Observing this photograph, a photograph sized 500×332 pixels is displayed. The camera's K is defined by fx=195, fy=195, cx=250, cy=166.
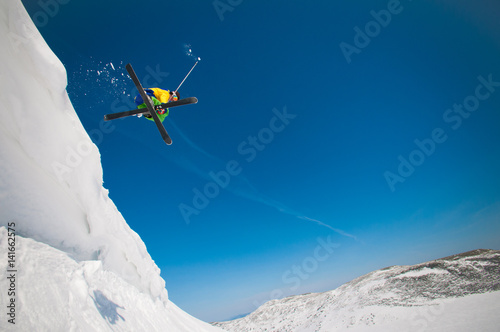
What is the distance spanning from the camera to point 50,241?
14.7 ft

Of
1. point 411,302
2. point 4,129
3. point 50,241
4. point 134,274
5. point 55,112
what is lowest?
point 411,302

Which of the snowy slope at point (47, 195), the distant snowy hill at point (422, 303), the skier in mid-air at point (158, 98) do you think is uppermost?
the skier in mid-air at point (158, 98)

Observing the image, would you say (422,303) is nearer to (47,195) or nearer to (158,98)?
(158,98)

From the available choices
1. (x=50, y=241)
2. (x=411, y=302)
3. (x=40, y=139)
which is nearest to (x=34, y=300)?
(x=50, y=241)

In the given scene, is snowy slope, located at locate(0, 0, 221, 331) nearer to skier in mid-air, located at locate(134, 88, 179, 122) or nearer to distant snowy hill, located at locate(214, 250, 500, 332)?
skier in mid-air, located at locate(134, 88, 179, 122)

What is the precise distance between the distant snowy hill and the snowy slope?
79.8ft

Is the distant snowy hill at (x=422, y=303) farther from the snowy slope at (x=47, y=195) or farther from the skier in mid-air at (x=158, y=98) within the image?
the skier in mid-air at (x=158, y=98)

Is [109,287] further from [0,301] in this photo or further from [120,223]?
[0,301]

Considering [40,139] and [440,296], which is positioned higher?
[40,139]

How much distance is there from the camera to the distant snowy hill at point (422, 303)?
17.0 metres

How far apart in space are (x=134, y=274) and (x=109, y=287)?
7.34 feet

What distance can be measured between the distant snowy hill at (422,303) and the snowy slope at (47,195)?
24.3 metres

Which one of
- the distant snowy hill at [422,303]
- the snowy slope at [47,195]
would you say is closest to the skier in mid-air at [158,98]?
the snowy slope at [47,195]

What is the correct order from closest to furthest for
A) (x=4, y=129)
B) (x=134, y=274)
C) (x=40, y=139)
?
(x=4, y=129), (x=40, y=139), (x=134, y=274)
